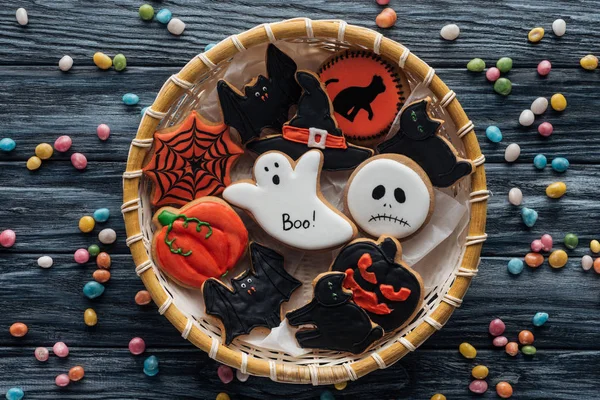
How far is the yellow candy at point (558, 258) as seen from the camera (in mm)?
1187

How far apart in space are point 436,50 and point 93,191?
70cm

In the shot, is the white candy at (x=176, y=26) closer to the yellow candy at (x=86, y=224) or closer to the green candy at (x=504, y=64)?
the yellow candy at (x=86, y=224)

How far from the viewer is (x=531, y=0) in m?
1.19

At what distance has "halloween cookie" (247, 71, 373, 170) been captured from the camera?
1046 millimetres

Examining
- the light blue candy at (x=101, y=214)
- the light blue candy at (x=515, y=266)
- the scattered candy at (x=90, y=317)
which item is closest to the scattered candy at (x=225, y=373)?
the scattered candy at (x=90, y=317)

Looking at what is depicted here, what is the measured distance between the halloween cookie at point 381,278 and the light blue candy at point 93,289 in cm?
45

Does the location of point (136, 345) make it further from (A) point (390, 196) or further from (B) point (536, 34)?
(B) point (536, 34)

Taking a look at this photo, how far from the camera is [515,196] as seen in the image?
1.18m

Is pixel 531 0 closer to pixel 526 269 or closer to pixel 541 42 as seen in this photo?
pixel 541 42

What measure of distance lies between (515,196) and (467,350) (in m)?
0.30

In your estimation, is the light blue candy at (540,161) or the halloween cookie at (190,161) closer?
the halloween cookie at (190,161)

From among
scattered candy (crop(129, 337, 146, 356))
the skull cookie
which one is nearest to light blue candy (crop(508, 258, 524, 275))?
the skull cookie

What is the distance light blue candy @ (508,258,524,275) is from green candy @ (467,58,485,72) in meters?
0.36

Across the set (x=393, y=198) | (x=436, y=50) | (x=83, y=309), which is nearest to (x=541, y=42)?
(x=436, y=50)
